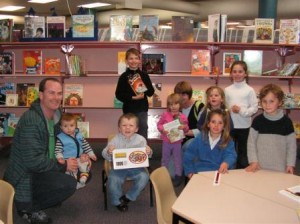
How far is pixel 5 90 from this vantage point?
5.99m

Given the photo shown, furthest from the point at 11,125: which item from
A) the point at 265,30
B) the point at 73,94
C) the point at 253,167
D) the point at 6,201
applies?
the point at 253,167

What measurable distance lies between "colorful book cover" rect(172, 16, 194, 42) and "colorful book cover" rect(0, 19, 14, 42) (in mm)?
2571

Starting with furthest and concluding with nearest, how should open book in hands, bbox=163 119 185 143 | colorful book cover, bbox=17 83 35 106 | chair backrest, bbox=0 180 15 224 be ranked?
colorful book cover, bbox=17 83 35 106
open book in hands, bbox=163 119 185 143
chair backrest, bbox=0 180 15 224

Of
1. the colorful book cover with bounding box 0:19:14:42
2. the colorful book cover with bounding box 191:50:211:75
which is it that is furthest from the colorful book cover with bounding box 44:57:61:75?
the colorful book cover with bounding box 191:50:211:75

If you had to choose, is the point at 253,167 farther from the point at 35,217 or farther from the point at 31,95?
the point at 31,95

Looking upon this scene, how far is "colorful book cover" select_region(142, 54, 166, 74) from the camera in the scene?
5703 mm

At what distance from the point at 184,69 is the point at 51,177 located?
11.4 ft

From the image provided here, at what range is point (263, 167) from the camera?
3076mm

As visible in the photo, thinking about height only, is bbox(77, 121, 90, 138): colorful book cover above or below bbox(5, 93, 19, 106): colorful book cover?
below

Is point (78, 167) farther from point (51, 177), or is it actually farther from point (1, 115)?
point (1, 115)

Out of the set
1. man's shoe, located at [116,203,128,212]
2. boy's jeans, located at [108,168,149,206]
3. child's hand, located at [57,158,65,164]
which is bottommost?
man's shoe, located at [116,203,128,212]

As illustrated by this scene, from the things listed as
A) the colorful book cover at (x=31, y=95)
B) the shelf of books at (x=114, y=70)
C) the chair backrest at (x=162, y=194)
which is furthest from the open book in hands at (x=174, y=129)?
the colorful book cover at (x=31, y=95)

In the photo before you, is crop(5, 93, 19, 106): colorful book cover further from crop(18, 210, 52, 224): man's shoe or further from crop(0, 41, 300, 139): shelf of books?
crop(18, 210, 52, 224): man's shoe

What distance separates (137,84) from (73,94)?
168 cm
